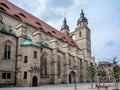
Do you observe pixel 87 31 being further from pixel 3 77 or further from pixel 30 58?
pixel 3 77

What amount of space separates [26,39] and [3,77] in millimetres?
8162

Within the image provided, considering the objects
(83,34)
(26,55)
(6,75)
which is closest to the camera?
(6,75)

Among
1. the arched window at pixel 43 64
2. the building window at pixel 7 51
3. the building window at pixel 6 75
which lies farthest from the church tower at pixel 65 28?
the building window at pixel 6 75

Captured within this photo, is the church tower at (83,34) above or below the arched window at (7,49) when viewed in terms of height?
above

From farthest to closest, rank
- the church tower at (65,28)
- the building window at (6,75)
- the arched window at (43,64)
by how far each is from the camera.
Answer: the church tower at (65,28), the arched window at (43,64), the building window at (6,75)

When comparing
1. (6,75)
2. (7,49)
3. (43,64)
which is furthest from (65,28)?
(6,75)

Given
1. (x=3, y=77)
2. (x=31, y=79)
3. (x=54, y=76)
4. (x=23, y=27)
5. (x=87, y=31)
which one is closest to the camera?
(x=3, y=77)

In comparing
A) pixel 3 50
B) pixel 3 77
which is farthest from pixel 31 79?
pixel 3 50

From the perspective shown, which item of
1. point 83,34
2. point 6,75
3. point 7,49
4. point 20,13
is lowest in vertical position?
point 6,75

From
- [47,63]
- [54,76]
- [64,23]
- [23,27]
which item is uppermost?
[64,23]

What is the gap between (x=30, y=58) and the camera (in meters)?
31.8

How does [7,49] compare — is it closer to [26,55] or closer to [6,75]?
[26,55]

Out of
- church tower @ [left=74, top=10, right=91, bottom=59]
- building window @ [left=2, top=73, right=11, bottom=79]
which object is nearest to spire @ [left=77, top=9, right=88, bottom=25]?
church tower @ [left=74, top=10, right=91, bottom=59]

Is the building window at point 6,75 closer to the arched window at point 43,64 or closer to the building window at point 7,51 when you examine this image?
the building window at point 7,51
